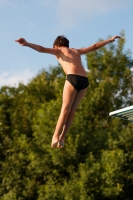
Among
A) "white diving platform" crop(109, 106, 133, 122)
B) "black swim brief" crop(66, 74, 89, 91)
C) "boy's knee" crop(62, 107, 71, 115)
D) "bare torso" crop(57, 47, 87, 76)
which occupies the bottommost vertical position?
"boy's knee" crop(62, 107, 71, 115)

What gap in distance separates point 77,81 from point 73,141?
1717 centimetres

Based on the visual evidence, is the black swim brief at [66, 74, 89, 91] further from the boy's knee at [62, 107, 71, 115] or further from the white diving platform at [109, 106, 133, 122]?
the white diving platform at [109, 106, 133, 122]

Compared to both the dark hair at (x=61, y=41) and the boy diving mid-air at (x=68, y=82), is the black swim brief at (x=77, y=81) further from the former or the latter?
the dark hair at (x=61, y=41)

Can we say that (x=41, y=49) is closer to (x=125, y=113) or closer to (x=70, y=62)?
(x=70, y=62)

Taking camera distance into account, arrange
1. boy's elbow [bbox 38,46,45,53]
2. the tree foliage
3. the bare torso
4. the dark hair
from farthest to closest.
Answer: the tree foliage
the dark hair
the bare torso
boy's elbow [bbox 38,46,45,53]

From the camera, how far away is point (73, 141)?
73.6 feet

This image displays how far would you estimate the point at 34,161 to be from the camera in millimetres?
22922

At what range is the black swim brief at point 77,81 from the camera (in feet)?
17.6

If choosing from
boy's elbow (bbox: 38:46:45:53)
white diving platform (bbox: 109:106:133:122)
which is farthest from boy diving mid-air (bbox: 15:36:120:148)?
white diving platform (bbox: 109:106:133:122)

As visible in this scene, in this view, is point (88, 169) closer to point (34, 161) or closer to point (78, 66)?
point (34, 161)

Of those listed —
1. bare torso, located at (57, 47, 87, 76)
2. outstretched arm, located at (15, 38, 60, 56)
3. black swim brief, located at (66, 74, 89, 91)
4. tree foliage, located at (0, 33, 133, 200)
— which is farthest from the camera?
tree foliage, located at (0, 33, 133, 200)

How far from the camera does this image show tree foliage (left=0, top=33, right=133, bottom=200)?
2147 cm

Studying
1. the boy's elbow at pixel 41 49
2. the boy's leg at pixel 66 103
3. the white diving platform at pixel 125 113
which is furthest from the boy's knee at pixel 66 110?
the white diving platform at pixel 125 113

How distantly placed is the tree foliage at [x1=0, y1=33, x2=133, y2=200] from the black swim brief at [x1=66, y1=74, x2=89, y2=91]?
15940 mm
